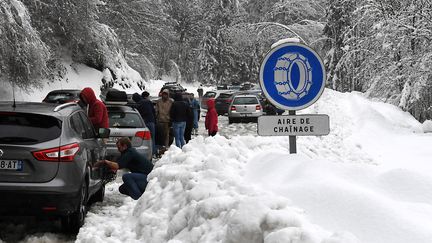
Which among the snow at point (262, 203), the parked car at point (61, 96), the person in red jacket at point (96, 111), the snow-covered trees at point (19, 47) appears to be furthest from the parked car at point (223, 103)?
the snow at point (262, 203)

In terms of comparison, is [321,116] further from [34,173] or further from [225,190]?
[34,173]

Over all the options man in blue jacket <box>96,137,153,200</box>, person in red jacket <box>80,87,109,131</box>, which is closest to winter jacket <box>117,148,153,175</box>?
man in blue jacket <box>96,137,153,200</box>

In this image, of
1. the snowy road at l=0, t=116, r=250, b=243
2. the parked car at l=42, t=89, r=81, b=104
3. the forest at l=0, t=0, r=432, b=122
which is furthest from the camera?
the forest at l=0, t=0, r=432, b=122

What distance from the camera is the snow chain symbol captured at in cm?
600

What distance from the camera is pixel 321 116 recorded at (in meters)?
5.96

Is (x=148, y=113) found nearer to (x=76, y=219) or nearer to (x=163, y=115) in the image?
(x=163, y=115)

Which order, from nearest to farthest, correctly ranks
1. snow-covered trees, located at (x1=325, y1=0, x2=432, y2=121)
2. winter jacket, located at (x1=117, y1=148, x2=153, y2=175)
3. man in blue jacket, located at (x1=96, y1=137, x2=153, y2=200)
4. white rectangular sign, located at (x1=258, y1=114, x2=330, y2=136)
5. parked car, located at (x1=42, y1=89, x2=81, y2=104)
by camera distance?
white rectangular sign, located at (x1=258, y1=114, x2=330, y2=136) < man in blue jacket, located at (x1=96, y1=137, x2=153, y2=200) < winter jacket, located at (x1=117, y1=148, x2=153, y2=175) < parked car, located at (x1=42, y1=89, x2=81, y2=104) < snow-covered trees, located at (x1=325, y1=0, x2=432, y2=121)

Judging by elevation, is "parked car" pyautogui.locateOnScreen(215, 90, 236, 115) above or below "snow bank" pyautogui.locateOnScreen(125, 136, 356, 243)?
below

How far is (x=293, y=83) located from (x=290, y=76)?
0.08m

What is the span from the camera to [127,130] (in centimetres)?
1205

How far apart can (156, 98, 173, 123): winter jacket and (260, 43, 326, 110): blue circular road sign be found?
8.86 metres

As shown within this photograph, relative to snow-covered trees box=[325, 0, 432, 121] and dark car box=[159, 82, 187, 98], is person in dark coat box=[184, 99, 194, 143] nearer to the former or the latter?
dark car box=[159, 82, 187, 98]

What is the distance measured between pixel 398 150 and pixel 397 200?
9330 millimetres

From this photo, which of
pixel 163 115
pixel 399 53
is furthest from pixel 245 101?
pixel 163 115
